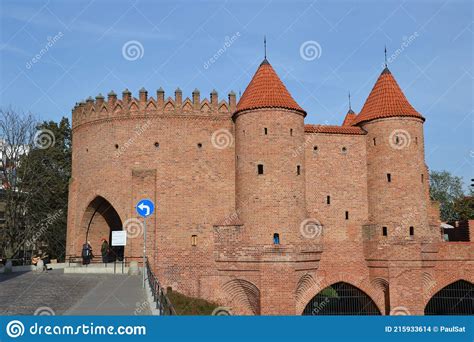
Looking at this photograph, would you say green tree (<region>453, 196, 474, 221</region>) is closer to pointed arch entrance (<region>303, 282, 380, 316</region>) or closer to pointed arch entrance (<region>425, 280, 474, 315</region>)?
pointed arch entrance (<region>425, 280, 474, 315</region>)

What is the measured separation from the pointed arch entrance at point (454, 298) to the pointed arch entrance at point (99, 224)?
16616mm

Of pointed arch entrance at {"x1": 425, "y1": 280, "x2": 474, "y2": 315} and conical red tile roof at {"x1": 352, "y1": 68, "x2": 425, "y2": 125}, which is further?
pointed arch entrance at {"x1": 425, "y1": 280, "x2": 474, "y2": 315}

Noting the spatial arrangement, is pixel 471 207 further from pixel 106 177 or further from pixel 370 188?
pixel 106 177

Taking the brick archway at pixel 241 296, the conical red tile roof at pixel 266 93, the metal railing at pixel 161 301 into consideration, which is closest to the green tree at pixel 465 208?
the conical red tile roof at pixel 266 93

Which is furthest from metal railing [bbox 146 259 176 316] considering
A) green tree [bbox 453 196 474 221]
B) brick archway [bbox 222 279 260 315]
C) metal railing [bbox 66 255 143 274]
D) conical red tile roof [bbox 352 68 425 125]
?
green tree [bbox 453 196 474 221]

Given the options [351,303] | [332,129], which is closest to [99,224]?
[332,129]

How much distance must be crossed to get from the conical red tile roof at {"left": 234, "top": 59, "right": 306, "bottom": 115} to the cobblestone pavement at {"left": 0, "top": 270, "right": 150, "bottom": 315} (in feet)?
30.7

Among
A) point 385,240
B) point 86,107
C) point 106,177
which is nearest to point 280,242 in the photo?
point 385,240

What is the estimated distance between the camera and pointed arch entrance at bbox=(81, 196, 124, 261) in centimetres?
2503

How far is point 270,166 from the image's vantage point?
21.4 m

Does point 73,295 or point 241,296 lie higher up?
point 73,295

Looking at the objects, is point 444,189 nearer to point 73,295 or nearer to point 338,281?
point 338,281

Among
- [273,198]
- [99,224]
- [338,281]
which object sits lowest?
[338,281]

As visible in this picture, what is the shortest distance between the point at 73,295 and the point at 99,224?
11.2 m
